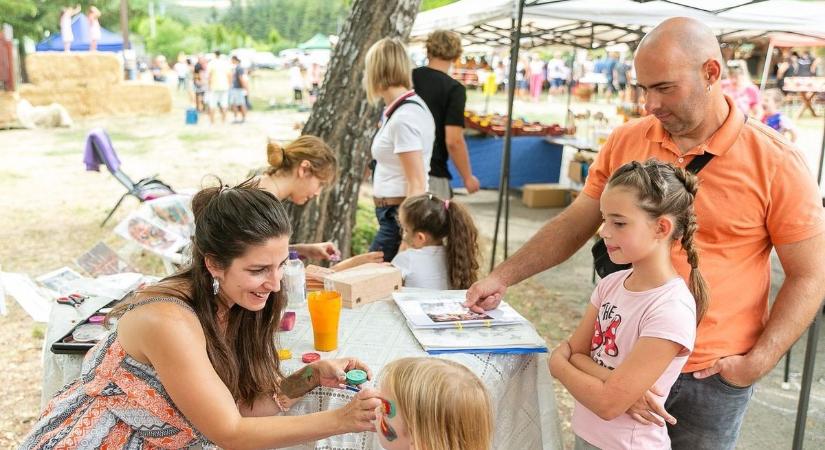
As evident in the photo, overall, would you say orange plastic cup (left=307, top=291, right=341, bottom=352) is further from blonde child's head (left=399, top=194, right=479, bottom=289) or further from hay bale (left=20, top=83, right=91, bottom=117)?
hay bale (left=20, top=83, right=91, bottom=117)

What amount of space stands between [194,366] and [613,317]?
107cm

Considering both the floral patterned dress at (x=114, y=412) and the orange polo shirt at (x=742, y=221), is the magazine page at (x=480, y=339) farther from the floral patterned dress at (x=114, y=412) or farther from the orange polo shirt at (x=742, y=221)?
the floral patterned dress at (x=114, y=412)

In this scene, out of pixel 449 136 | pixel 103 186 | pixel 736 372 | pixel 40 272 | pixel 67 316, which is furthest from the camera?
pixel 103 186

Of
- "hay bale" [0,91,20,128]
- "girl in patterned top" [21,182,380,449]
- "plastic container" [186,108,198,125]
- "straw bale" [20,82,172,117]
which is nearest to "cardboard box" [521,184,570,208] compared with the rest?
"girl in patterned top" [21,182,380,449]

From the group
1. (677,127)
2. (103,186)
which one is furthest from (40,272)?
(677,127)

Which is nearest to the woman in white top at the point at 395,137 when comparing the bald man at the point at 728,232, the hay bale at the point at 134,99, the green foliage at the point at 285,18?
the bald man at the point at 728,232

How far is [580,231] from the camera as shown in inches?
88.9

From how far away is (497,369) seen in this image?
6.35 ft

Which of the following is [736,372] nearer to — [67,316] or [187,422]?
[187,422]

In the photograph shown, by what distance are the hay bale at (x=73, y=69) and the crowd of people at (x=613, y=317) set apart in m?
16.7

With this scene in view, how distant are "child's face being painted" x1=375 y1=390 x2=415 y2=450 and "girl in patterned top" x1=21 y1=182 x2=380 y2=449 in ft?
0.08

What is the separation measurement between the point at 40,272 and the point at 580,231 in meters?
5.22

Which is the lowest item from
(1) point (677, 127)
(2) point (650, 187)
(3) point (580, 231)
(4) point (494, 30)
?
(3) point (580, 231)

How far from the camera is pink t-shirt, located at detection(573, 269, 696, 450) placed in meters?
1.60
